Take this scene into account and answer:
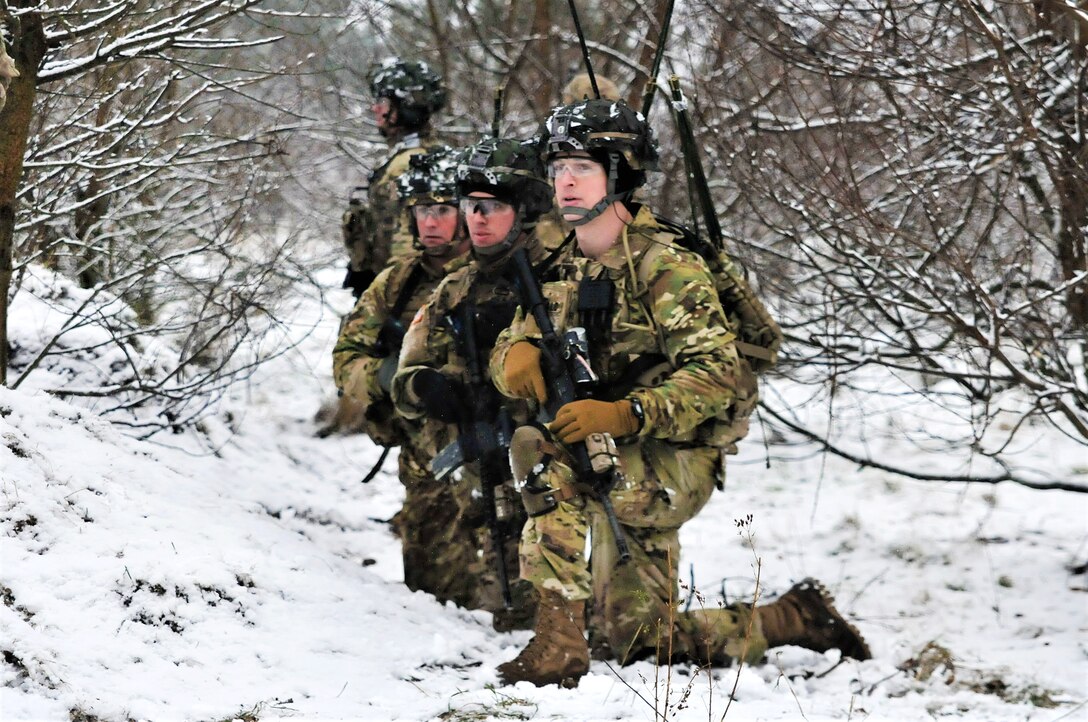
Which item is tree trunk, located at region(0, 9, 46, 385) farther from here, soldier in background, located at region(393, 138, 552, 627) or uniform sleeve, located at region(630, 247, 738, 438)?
uniform sleeve, located at region(630, 247, 738, 438)

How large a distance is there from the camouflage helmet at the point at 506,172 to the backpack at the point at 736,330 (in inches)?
29.1

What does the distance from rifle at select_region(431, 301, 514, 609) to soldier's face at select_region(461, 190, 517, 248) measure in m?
0.31

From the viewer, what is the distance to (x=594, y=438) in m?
4.20

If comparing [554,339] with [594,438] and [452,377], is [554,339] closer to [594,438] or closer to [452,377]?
[594,438]

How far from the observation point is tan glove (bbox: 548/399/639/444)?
4129 mm

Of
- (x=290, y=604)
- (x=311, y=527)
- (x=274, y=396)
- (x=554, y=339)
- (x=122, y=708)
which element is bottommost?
(x=122, y=708)

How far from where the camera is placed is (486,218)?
507 centimetres

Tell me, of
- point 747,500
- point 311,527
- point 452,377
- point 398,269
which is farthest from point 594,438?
point 747,500

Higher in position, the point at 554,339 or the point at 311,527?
the point at 554,339

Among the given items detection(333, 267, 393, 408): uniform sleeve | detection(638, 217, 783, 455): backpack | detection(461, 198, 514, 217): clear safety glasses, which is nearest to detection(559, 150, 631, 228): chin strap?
detection(638, 217, 783, 455): backpack

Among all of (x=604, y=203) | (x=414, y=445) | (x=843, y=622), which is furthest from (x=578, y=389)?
(x=843, y=622)

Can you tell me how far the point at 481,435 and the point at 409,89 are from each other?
2471 millimetres

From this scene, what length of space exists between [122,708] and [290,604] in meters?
1.28

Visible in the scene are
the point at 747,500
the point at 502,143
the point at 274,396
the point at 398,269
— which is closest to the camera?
the point at 502,143
